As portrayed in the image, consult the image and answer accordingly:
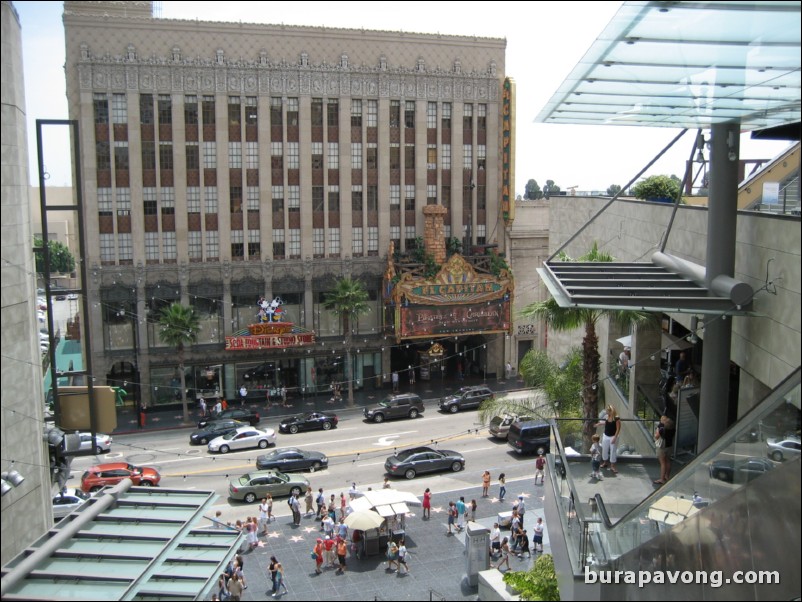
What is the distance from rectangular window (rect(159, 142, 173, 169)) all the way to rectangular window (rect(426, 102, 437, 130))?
18181 mm

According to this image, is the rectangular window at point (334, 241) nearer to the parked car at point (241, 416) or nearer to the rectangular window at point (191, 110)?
the rectangular window at point (191, 110)

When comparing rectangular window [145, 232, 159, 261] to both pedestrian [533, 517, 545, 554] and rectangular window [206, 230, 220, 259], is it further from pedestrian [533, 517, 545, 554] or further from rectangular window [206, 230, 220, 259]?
pedestrian [533, 517, 545, 554]

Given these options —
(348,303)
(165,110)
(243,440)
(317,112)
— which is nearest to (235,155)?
(165,110)

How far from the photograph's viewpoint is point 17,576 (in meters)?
12.0

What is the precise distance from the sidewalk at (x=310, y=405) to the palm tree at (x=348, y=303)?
5.18 feet

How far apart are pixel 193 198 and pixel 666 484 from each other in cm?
4364

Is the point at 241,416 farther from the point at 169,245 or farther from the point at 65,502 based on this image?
the point at 65,502

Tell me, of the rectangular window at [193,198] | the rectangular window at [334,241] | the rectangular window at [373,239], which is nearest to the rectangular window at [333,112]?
the rectangular window at [334,241]

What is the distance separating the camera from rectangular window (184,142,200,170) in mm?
52719

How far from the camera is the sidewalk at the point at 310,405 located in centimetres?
5009

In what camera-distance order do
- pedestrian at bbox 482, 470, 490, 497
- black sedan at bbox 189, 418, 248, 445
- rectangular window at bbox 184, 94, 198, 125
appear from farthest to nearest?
rectangular window at bbox 184, 94, 198, 125 < black sedan at bbox 189, 418, 248, 445 < pedestrian at bbox 482, 470, 490, 497

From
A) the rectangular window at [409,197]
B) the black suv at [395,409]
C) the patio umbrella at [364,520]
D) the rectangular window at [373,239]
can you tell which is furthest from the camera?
the rectangular window at [409,197]

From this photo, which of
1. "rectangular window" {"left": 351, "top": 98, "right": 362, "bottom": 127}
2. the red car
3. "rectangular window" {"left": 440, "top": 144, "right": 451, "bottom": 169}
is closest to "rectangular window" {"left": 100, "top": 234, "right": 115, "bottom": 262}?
the red car

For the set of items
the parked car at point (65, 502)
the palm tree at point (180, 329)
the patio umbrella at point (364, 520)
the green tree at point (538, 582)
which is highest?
the palm tree at point (180, 329)
